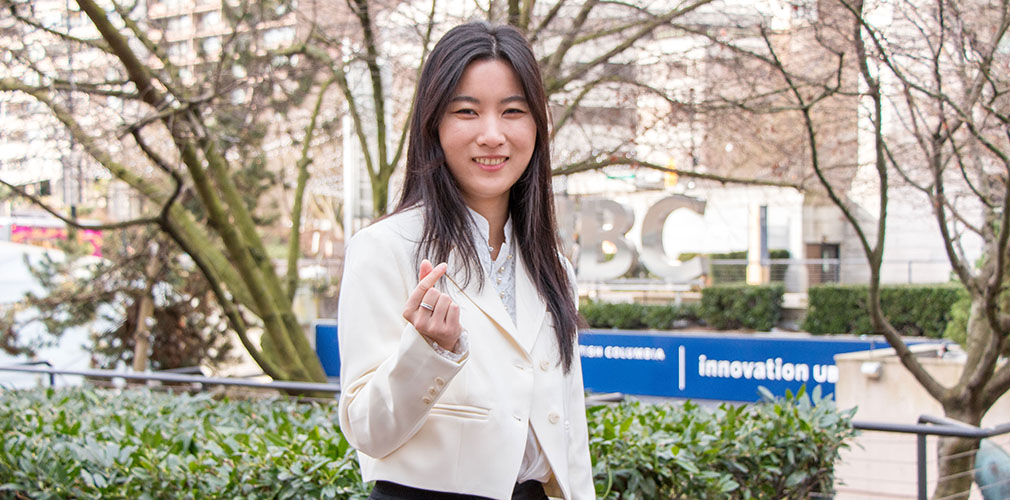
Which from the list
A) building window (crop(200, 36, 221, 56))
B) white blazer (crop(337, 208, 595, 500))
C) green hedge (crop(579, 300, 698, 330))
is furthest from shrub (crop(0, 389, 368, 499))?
green hedge (crop(579, 300, 698, 330))

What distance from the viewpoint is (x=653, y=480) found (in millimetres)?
3562

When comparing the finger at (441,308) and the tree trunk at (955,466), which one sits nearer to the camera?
the finger at (441,308)

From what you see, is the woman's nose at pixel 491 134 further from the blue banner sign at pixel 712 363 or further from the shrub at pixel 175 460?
the blue banner sign at pixel 712 363

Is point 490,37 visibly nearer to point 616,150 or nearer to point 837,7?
point 837,7

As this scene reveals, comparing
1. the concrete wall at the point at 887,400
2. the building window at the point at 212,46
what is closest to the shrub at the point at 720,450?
the concrete wall at the point at 887,400

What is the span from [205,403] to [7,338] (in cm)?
1252

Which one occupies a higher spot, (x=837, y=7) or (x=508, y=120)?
(x=837, y=7)

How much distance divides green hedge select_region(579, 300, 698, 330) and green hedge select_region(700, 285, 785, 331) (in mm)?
512

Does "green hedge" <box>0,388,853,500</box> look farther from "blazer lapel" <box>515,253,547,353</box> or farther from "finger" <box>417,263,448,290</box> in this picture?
"finger" <box>417,263,448,290</box>

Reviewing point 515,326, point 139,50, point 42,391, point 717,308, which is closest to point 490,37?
point 515,326

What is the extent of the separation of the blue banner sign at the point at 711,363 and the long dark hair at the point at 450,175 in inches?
421

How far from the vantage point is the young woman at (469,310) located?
1.52 meters

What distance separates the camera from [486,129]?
1.75m

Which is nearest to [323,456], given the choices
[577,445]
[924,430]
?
[577,445]
